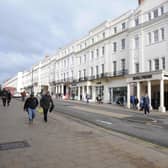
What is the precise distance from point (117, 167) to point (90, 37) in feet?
150

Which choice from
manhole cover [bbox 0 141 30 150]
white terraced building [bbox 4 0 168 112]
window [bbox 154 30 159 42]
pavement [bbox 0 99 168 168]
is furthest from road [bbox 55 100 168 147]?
window [bbox 154 30 159 42]

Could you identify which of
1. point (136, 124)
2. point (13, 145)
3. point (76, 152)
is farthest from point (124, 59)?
point (76, 152)

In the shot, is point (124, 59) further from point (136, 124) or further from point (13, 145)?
point (13, 145)

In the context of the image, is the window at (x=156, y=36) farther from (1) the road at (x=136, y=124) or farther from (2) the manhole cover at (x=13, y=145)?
(2) the manhole cover at (x=13, y=145)

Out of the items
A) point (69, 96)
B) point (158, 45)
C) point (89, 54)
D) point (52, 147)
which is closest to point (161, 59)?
point (158, 45)

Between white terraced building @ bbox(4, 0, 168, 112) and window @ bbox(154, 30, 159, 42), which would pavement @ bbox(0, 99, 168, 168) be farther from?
window @ bbox(154, 30, 159, 42)

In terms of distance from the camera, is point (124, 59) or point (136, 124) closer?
point (136, 124)

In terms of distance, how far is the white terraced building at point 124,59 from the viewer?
30.2m

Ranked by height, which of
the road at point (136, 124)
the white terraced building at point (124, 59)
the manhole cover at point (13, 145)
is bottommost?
the road at point (136, 124)

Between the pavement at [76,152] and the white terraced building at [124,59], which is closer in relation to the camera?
the pavement at [76,152]

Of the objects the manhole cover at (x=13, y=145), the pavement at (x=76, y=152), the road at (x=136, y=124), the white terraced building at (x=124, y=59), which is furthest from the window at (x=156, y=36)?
the manhole cover at (x=13, y=145)

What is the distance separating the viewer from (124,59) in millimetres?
→ 38312

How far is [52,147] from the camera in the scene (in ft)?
26.3

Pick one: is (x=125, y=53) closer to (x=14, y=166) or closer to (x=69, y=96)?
(x=69, y=96)
